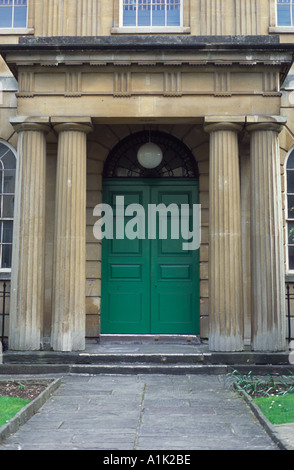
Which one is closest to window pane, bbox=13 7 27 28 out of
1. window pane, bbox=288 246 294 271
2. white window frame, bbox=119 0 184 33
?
white window frame, bbox=119 0 184 33

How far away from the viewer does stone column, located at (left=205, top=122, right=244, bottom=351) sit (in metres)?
8.27

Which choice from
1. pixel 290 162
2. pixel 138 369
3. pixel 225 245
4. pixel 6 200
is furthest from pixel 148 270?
pixel 290 162

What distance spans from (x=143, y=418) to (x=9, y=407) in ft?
5.15

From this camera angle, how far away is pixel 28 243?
852 cm

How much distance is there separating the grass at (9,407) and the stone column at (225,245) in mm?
3516

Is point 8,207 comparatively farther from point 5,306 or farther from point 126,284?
point 126,284

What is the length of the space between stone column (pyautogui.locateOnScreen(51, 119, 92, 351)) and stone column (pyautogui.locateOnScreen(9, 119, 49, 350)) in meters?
0.28

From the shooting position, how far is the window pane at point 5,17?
420 inches

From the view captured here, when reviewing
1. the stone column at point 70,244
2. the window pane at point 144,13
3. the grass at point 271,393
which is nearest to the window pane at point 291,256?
the grass at point 271,393

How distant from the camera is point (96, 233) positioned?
10.2m

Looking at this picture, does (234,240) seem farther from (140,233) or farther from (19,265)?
(19,265)

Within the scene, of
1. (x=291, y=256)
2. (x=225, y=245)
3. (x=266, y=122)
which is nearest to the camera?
(x=225, y=245)

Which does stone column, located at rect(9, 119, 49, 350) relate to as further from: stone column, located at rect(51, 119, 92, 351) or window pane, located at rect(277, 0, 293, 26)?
window pane, located at rect(277, 0, 293, 26)

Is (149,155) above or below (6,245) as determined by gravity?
above
